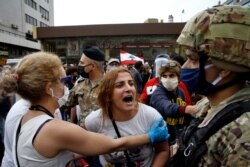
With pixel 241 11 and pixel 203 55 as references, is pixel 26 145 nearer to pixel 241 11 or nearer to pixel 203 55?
pixel 203 55

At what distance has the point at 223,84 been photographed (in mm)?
1507

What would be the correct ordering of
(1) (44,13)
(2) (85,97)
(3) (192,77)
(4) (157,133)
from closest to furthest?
(3) (192,77), (4) (157,133), (2) (85,97), (1) (44,13)

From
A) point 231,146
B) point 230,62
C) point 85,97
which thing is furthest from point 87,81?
point 231,146

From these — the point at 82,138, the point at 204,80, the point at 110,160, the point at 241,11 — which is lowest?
the point at 110,160

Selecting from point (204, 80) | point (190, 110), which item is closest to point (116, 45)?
point (190, 110)

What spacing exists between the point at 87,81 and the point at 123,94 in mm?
1540

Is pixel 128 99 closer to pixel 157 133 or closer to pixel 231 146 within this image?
pixel 157 133

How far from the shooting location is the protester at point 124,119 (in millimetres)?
2414

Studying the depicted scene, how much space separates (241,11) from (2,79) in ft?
5.52

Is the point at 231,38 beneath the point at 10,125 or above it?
above

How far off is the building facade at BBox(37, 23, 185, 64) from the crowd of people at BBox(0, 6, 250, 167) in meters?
21.9

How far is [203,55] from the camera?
5.03 ft

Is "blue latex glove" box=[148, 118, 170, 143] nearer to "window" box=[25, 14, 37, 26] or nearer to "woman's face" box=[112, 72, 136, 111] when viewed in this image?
"woman's face" box=[112, 72, 136, 111]

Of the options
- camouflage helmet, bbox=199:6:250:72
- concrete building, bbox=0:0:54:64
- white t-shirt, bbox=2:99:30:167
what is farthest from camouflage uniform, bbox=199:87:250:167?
concrete building, bbox=0:0:54:64
